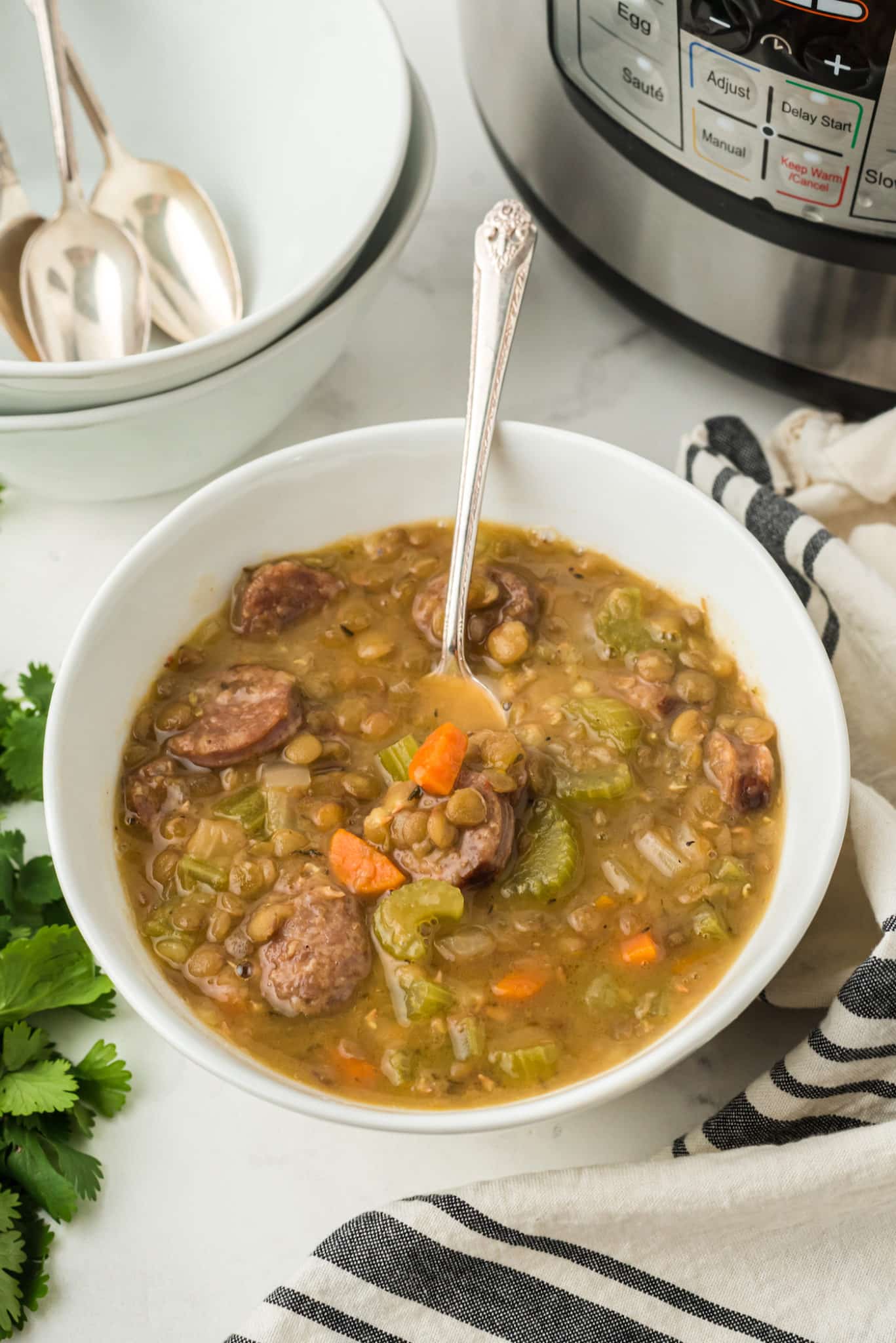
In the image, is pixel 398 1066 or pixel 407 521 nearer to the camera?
pixel 398 1066

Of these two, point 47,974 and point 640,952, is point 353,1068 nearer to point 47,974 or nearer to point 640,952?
point 640,952

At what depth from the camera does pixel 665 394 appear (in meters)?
3.24

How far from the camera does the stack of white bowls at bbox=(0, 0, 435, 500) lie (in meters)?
2.63

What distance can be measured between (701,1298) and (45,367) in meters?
1.88

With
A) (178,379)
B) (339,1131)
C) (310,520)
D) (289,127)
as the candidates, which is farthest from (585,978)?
(289,127)

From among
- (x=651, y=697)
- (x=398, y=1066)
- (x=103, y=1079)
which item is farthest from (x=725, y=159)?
(x=103, y=1079)

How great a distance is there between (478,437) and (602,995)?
0.97 m

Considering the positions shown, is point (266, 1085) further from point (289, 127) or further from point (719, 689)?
point (289, 127)

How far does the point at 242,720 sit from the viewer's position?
2.38 metres

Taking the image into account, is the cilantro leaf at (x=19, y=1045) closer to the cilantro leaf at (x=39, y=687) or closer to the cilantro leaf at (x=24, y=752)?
the cilantro leaf at (x=24, y=752)

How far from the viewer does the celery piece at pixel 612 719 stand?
239 cm

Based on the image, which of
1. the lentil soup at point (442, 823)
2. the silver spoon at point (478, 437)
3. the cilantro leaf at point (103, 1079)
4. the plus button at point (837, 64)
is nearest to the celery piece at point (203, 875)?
the lentil soup at point (442, 823)

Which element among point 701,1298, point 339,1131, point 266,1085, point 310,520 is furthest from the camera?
point 310,520

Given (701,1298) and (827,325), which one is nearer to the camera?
(701,1298)
